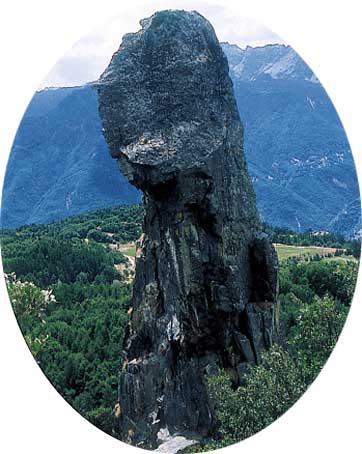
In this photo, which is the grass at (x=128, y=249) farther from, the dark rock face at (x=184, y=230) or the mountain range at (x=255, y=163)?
the dark rock face at (x=184, y=230)

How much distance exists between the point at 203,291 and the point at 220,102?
3205 millimetres

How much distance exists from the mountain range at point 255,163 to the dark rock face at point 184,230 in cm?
3673

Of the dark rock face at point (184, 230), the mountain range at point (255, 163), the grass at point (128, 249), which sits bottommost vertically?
the mountain range at point (255, 163)

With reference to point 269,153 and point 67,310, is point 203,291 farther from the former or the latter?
point 269,153

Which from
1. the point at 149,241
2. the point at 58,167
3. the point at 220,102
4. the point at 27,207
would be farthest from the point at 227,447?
the point at 58,167

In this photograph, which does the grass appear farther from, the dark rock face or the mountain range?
the dark rock face

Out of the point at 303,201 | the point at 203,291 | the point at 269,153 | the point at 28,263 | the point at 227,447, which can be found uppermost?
the point at 203,291

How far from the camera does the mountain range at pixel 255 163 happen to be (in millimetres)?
52594

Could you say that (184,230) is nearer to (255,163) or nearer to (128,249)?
(128,249)

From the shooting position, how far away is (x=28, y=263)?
28438 mm

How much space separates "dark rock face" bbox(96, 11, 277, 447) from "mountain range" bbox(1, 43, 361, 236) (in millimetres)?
36729

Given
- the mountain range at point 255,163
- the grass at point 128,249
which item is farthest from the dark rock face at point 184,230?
the mountain range at point 255,163

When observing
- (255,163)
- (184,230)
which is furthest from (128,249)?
(255,163)

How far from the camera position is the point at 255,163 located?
55.6 meters
